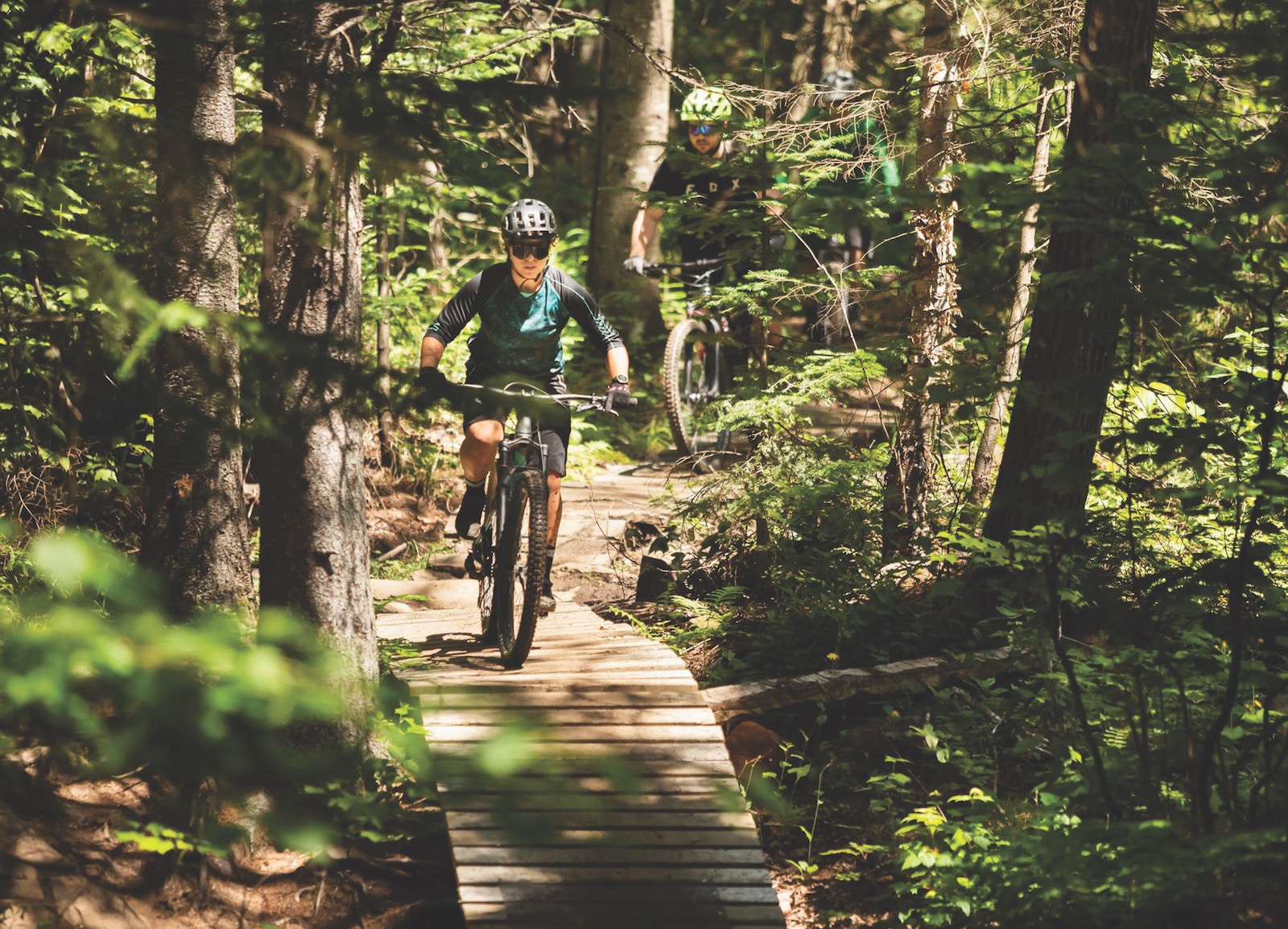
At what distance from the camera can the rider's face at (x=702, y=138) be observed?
8.64 m

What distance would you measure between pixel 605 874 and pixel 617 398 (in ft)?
8.42

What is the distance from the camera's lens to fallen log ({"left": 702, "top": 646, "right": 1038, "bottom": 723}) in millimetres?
5797

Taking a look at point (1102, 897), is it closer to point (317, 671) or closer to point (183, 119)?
point (317, 671)

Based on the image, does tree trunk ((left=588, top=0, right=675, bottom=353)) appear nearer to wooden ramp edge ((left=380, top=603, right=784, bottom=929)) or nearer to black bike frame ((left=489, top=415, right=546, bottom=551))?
black bike frame ((left=489, top=415, right=546, bottom=551))

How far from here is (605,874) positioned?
4.30 metres

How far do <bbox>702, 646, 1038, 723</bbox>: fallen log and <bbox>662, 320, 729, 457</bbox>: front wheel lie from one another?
378cm

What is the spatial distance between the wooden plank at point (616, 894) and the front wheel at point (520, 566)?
5.38 feet

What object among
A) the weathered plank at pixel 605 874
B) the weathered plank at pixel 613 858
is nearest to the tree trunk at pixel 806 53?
the weathered plank at pixel 613 858

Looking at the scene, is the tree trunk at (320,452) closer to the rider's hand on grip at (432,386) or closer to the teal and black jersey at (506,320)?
the teal and black jersey at (506,320)

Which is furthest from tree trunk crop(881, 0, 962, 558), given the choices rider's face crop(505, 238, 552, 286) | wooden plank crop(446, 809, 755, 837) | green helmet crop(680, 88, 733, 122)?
wooden plank crop(446, 809, 755, 837)

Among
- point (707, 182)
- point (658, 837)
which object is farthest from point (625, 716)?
point (707, 182)

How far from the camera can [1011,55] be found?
7152 millimetres

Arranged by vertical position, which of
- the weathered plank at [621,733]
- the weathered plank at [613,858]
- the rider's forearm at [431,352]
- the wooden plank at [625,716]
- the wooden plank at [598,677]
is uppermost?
the rider's forearm at [431,352]

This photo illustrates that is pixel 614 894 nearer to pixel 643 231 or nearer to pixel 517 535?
pixel 517 535
